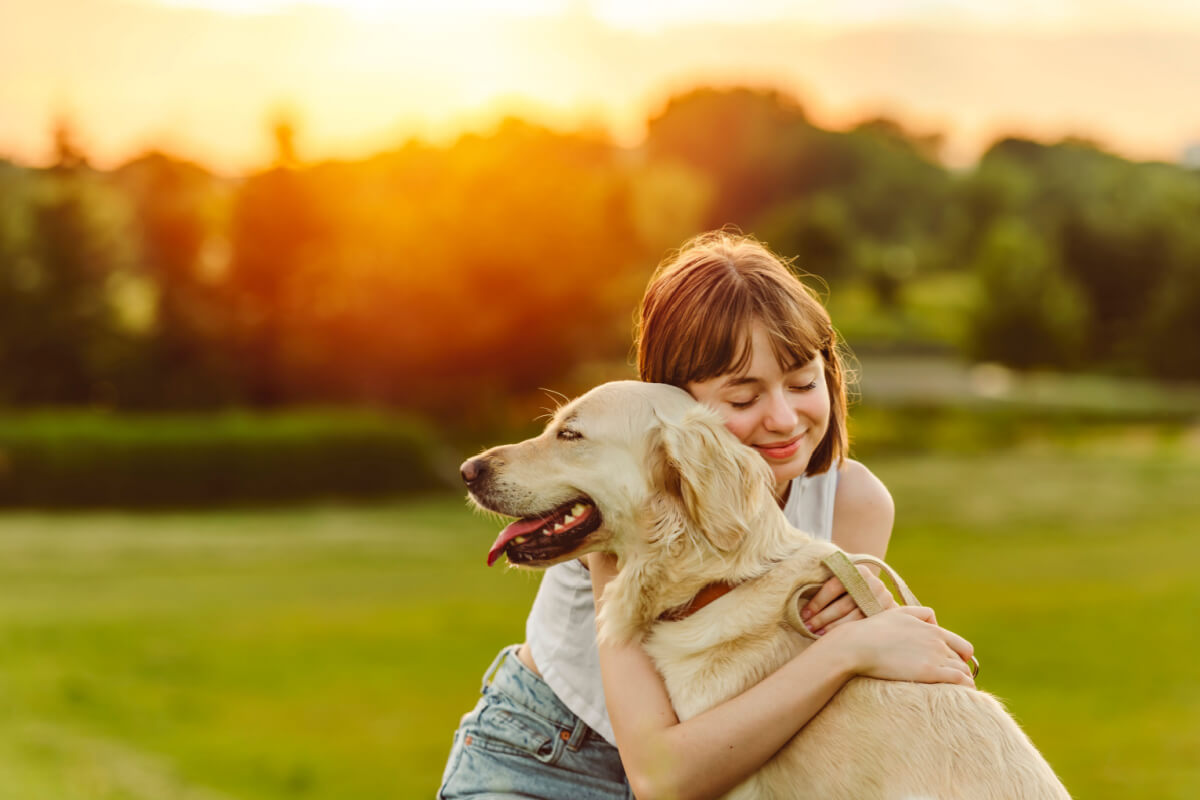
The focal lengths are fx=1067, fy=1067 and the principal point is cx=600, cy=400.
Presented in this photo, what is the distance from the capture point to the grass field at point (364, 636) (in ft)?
32.7

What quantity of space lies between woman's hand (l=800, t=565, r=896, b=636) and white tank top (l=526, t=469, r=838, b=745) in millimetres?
424

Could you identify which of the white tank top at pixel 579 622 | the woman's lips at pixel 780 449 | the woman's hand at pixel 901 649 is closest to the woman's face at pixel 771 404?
the woman's lips at pixel 780 449

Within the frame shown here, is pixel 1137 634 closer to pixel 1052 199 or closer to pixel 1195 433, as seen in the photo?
pixel 1195 433

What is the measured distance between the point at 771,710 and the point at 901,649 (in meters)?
0.40

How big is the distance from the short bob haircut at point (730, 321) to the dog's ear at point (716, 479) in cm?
27

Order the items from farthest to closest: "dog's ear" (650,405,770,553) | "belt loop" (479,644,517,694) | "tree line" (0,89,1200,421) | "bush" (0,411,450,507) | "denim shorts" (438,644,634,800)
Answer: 1. "tree line" (0,89,1200,421)
2. "bush" (0,411,450,507)
3. "belt loop" (479,644,517,694)
4. "denim shorts" (438,644,634,800)
5. "dog's ear" (650,405,770,553)

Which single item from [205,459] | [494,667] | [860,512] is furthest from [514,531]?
[205,459]

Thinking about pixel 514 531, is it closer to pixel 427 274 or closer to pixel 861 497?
pixel 861 497

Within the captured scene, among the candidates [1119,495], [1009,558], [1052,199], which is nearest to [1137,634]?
[1009,558]

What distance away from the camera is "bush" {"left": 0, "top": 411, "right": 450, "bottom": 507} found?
28.0 m

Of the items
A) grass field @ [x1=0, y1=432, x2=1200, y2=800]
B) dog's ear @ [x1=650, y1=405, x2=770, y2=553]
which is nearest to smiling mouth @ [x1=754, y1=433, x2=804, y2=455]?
dog's ear @ [x1=650, y1=405, x2=770, y2=553]

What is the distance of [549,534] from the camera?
344 centimetres

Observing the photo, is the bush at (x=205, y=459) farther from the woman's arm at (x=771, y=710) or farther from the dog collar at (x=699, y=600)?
the woman's arm at (x=771, y=710)

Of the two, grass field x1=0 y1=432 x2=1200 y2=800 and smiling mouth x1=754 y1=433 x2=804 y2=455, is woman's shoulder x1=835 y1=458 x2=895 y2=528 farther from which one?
grass field x1=0 y1=432 x2=1200 y2=800
